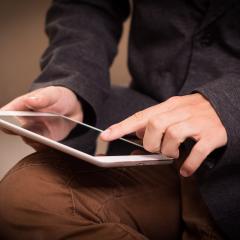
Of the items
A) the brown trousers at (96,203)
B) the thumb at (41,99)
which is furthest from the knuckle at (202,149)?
the thumb at (41,99)

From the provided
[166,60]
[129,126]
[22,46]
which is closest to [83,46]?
[166,60]

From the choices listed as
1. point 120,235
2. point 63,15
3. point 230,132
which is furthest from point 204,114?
point 63,15

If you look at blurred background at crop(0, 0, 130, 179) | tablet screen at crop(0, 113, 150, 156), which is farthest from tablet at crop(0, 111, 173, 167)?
blurred background at crop(0, 0, 130, 179)

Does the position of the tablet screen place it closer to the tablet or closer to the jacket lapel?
the tablet

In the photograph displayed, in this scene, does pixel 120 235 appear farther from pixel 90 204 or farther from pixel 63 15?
pixel 63 15

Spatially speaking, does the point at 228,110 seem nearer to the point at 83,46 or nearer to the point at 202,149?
the point at 202,149

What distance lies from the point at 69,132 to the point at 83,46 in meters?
0.17

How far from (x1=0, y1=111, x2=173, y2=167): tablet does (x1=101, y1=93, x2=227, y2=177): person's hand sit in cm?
2

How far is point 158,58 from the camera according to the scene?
60 cm

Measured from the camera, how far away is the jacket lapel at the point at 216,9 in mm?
512

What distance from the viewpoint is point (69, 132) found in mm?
517

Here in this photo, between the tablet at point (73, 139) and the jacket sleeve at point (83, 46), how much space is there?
42mm

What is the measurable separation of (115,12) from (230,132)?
41 centimetres

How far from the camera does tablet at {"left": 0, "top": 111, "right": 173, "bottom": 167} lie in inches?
14.8
